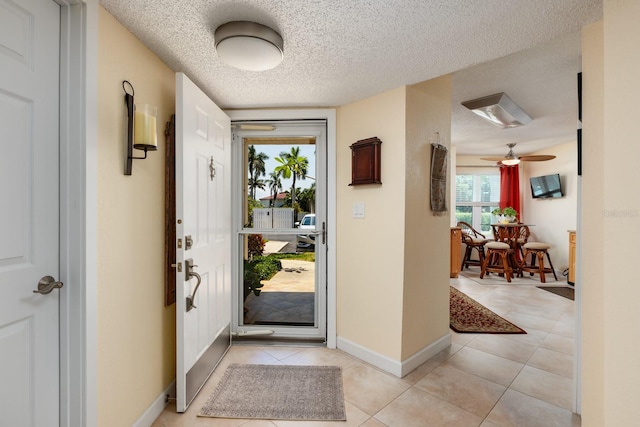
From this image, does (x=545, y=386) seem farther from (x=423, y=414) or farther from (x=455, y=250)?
(x=455, y=250)

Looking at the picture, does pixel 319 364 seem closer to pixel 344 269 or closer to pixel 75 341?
pixel 344 269

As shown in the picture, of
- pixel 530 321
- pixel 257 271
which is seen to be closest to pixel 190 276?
pixel 257 271

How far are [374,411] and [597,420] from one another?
1.08m

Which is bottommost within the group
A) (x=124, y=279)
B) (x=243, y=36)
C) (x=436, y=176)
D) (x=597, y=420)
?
(x=597, y=420)

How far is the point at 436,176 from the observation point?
2320 millimetres

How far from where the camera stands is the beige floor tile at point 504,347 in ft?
7.83

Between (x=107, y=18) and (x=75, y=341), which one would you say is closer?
(x=75, y=341)

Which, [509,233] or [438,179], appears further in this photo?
[509,233]

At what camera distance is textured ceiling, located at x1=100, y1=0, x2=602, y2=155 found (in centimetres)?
126

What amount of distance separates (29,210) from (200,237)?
0.90 m

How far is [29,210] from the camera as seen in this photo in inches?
41.1

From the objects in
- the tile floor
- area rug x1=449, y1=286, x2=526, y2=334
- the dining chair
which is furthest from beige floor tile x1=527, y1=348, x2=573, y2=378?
the dining chair

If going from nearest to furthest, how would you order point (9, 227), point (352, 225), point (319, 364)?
point (9, 227) → point (319, 364) → point (352, 225)

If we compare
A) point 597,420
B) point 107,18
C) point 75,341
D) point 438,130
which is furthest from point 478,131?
point 75,341
